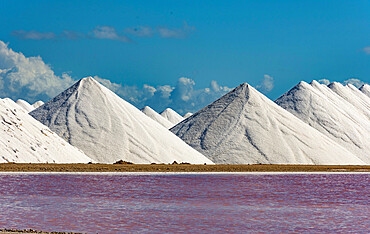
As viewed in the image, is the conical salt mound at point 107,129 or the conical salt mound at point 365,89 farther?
the conical salt mound at point 365,89

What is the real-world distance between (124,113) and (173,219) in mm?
57490

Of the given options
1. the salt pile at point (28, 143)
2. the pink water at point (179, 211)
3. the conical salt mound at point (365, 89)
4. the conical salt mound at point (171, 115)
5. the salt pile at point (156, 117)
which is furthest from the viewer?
the conical salt mound at point (171, 115)

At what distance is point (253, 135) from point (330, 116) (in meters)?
32.1

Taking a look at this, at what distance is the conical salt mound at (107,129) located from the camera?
65562 mm

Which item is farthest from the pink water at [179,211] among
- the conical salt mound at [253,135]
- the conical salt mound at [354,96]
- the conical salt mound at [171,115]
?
the conical salt mound at [171,115]

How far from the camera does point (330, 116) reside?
104 metres

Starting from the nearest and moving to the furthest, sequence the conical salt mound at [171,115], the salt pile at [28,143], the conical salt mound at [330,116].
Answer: the salt pile at [28,143], the conical salt mound at [330,116], the conical salt mound at [171,115]

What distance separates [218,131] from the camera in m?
81.1

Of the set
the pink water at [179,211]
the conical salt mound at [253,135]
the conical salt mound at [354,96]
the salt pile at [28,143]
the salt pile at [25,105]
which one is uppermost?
the salt pile at [25,105]

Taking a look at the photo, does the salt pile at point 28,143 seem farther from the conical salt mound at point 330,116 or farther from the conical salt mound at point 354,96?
the conical salt mound at point 354,96

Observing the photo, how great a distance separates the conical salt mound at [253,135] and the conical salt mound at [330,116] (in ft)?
52.5

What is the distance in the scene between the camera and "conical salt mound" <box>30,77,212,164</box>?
6556 cm

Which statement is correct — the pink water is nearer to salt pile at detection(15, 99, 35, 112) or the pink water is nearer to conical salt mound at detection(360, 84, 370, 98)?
conical salt mound at detection(360, 84, 370, 98)

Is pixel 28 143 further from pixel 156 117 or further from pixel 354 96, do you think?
pixel 156 117
